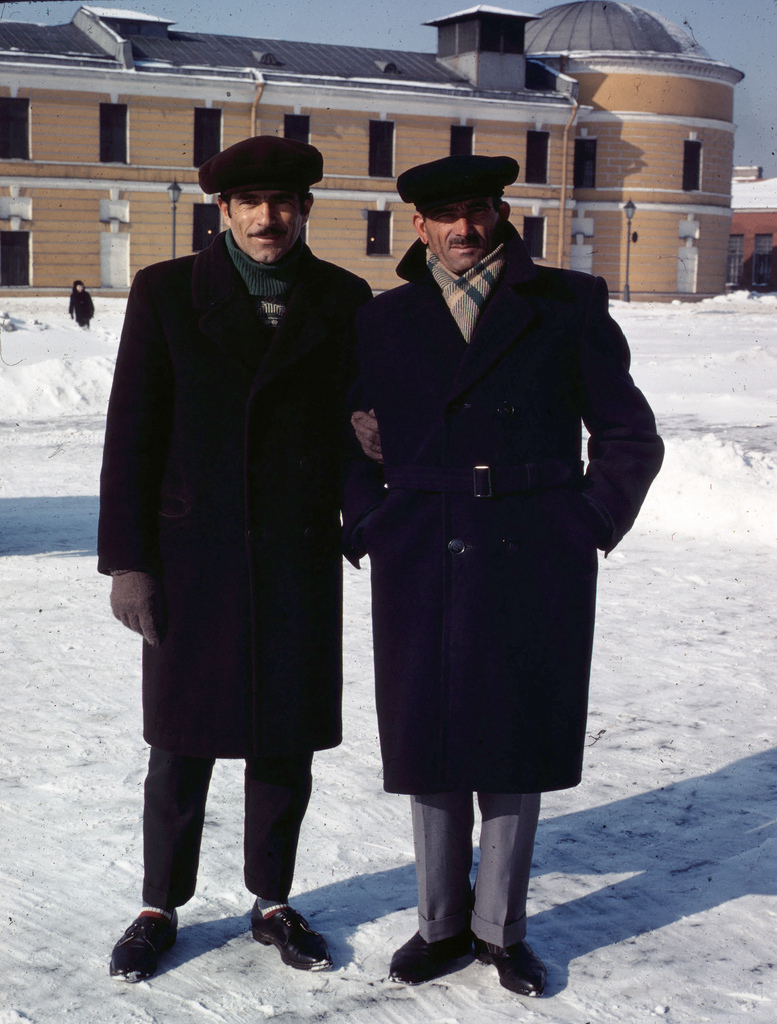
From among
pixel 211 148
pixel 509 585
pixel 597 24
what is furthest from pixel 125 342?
pixel 597 24

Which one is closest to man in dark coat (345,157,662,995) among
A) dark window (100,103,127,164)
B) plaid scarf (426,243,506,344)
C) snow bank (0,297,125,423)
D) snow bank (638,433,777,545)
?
plaid scarf (426,243,506,344)

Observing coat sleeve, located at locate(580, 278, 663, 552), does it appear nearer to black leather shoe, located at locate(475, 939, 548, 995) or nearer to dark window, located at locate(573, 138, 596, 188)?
black leather shoe, located at locate(475, 939, 548, 995)

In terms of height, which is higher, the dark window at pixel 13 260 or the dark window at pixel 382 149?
the dark window at pixel 382 149

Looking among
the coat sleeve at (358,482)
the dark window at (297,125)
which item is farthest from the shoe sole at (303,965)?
the dark window at (297,125)

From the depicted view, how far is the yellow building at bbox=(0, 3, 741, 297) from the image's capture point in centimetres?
3259

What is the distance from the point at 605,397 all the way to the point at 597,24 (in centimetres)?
3919

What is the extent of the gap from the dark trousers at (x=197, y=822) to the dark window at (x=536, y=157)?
117ft

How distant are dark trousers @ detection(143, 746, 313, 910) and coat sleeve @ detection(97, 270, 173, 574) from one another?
51 centimetres

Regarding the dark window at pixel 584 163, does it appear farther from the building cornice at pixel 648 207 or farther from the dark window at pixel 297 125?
the dark window at pixel 297 125

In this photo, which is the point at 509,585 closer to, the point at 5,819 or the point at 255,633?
the point at 255,633

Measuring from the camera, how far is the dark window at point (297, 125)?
111 ft

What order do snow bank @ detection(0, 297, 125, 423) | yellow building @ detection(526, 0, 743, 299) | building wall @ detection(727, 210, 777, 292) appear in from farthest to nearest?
building wall @ detection(727, 210, 777, 292), yellow building @ detection(526, 0, 743, 299), snow bank @ detection(0, 297, 125, 423)

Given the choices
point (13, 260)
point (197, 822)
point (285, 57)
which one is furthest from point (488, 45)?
point (197, 822)

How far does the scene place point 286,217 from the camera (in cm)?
285
